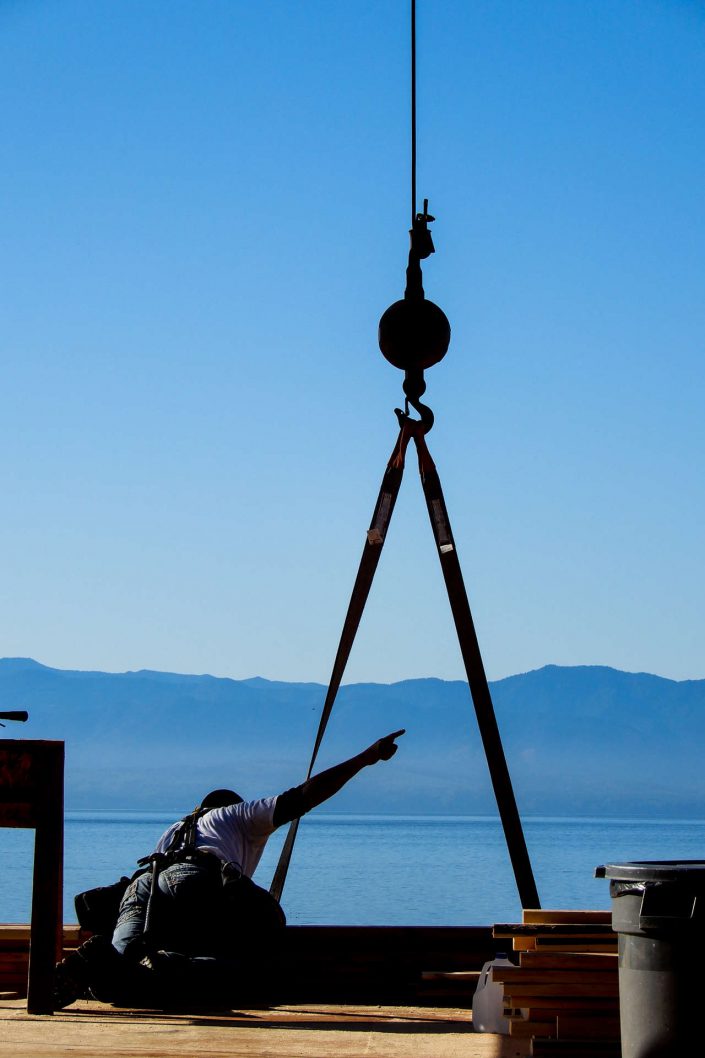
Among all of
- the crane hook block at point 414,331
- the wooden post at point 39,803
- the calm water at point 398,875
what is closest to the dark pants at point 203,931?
the wooden post at point 39,803

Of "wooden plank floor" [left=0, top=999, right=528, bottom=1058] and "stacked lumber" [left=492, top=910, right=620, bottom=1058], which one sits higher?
"stacked lumber" [left=492, top=910, right=620, bottom=1058]

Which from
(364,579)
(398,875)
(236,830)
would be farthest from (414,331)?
(398,875)

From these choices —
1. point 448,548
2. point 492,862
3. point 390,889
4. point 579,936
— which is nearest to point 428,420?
point 448,548

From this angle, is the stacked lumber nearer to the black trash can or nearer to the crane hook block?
the black trash can

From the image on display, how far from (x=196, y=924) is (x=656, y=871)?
2.06 m

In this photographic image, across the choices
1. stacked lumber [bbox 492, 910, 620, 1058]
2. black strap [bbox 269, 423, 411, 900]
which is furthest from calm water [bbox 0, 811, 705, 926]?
stacked lumber [bbox 492, 910, 620, 1058]

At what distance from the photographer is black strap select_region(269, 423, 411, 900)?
21.4 feet

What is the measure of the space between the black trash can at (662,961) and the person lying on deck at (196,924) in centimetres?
137

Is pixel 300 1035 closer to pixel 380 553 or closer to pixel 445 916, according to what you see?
pixel 380 553

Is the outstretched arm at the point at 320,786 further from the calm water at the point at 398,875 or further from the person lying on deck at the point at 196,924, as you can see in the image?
the calm water at the point at 398,875

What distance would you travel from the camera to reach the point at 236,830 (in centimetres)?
595

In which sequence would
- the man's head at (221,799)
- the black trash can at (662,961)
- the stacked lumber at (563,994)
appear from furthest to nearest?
the man's head at (221,799), the stacked lumber at (563,994), the black trash can at (662,961)

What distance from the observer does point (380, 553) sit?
6.58 meters

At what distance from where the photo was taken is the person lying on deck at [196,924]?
213 inches
